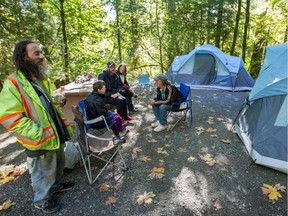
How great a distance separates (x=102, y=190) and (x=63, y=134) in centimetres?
92

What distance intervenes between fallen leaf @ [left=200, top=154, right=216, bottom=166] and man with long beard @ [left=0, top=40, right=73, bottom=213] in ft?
6.86

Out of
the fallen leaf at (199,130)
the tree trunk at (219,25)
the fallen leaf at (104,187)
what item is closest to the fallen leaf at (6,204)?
the fallen leaf at (104,187)

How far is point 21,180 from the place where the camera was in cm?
285

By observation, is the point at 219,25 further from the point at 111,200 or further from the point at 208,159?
the point at 111,200

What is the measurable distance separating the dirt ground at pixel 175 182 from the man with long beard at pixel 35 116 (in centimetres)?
41

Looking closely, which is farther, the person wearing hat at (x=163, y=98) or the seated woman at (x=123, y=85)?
the seated woman at (x=123, y=85)

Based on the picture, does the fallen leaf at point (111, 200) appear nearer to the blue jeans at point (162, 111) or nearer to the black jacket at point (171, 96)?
the blue jeans at point (162, 111)

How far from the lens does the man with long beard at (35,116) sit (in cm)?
186

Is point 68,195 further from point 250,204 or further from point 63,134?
point 250,204

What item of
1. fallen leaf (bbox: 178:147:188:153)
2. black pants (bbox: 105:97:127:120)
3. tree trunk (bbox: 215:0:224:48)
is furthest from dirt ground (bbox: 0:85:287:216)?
tree trunk (bbox: 215:0:224:48)

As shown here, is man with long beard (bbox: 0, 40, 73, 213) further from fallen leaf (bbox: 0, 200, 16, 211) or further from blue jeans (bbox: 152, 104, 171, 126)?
blue jeans (bbox: 152, 104, 171, 126)

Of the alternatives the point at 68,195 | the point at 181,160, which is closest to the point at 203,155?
the point at 181,160

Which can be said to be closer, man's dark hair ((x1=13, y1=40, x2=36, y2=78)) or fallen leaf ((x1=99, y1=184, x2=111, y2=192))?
man's dark hair ((x1=13, y1=40, x2=36, y2=78))

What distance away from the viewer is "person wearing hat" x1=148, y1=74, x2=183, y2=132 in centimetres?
415
